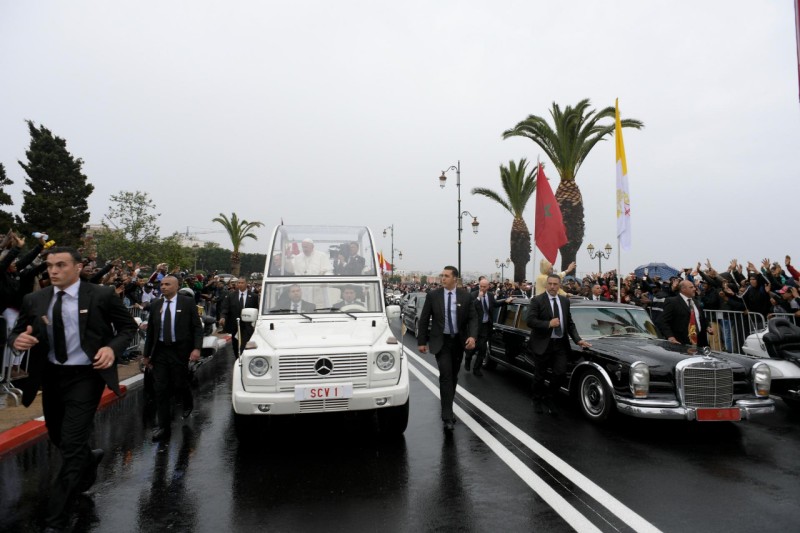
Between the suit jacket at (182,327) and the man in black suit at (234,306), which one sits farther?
the man in black suit at (234,306)

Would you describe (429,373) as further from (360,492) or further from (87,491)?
(87,491)

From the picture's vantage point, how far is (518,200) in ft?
91.2

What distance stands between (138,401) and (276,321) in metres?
3.24

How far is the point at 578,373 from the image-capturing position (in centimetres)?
677

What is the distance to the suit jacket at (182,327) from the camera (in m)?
6.17

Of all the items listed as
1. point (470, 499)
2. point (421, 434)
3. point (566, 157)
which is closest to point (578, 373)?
point (421, 434)

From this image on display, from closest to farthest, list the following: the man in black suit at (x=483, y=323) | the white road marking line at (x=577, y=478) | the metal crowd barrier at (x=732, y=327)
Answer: the white road marking line at (x=577, y=478)
the man in black suit at (x=483, y=323)
the metal crowd barrier at (x=732, y=327)

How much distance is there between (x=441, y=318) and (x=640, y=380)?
2431 mm

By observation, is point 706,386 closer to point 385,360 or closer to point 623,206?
point 385,360

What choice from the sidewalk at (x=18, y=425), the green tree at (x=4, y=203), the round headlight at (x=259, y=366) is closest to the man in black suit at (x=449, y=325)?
the round headlight at (x=259, y=366)

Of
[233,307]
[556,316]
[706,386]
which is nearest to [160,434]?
[233,307]

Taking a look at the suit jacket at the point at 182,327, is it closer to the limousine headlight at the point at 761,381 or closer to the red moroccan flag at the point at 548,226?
the limousine headlight at the point at 761,381

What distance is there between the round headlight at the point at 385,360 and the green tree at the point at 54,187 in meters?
51.9

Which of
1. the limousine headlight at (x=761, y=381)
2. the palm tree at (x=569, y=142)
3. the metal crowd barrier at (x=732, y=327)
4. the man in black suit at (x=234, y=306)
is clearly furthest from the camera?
the palm tree at (x=569, y=142)
